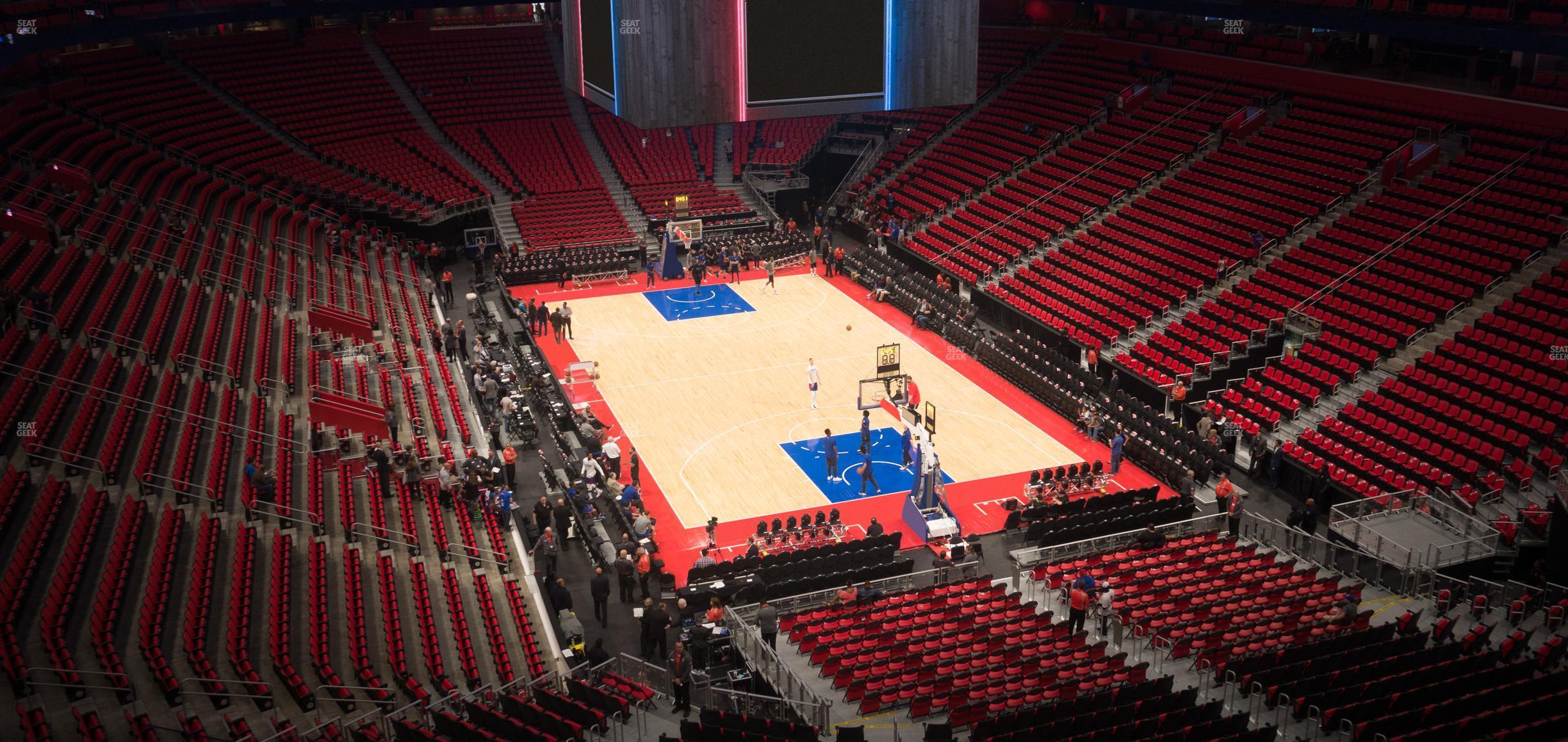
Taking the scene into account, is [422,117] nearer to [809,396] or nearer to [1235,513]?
[809,396]

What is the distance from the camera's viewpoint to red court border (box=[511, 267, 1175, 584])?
72.8 ft

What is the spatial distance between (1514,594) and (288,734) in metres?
16.7

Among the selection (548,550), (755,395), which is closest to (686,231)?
(755,395)

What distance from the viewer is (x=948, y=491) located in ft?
79.3

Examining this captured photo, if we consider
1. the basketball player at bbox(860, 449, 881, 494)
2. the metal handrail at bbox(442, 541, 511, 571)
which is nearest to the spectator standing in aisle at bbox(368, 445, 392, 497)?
the metal handrail at bbox(442, 541, 511, 571)

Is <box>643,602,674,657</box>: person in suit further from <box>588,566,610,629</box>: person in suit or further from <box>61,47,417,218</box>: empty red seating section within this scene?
<box>61,47,417,218</box>: empty red seating section

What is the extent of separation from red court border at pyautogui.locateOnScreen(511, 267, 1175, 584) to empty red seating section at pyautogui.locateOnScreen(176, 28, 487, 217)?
11.3 metres

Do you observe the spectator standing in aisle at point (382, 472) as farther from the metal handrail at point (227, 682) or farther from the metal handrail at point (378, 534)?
the metal handrail at point (227, 682)

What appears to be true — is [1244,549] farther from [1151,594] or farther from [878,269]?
[878,269]

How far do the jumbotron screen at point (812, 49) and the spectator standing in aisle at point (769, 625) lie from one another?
8.24m

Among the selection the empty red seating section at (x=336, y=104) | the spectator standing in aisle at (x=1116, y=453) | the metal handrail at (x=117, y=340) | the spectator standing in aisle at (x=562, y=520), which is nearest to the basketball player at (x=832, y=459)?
the spectator standing in aisle at (x=562, y=520)

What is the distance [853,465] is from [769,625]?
7908 millimetres

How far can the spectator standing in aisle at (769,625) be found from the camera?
699 inches

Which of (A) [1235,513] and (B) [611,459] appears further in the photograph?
(B) [611,459]
